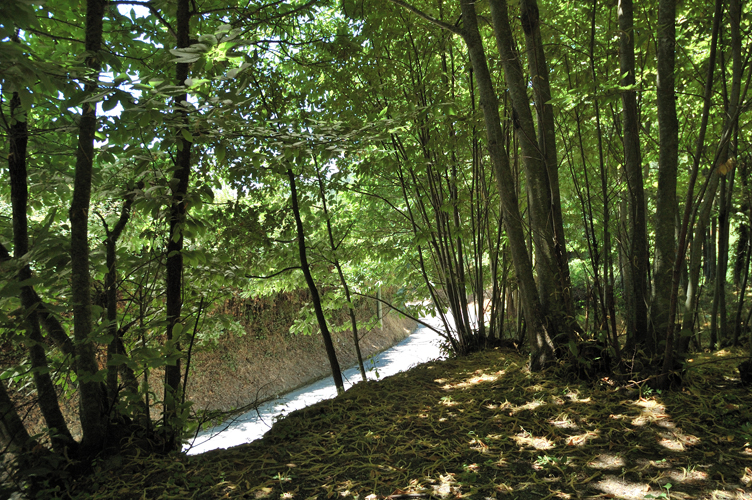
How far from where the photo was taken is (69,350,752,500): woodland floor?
180cm

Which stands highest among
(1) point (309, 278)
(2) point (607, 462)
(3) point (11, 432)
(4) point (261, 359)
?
(1) point (309, 278)

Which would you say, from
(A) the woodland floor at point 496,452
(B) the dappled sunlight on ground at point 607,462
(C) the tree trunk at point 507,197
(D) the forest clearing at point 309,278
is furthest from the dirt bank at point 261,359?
(B) the dappled sunlight on ground at point 607,462

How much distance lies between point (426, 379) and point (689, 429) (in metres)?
1.67

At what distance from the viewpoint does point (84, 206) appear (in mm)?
2074

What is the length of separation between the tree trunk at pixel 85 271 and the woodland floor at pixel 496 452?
0.72ft

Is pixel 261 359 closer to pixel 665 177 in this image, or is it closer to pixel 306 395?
pixel 306 395

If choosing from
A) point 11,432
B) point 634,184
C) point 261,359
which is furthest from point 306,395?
point 634,184

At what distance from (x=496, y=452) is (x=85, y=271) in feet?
7.04

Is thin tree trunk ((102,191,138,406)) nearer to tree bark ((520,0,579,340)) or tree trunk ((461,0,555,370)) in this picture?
tree trunk ((461,0,555,370))

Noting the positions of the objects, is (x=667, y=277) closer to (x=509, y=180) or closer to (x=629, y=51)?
(x=509, y=180)

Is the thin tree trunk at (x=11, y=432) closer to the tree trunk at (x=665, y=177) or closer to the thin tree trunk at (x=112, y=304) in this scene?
the thin tree trunk at (x=112, y=304)

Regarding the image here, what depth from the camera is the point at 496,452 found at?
210cm

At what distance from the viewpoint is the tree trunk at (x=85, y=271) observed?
202 centimetres

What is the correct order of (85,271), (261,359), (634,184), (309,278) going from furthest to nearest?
(261,359), (309,278), (634,184), (85,271)
